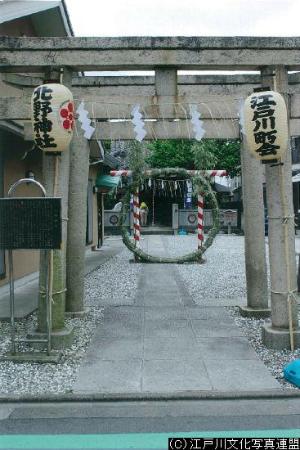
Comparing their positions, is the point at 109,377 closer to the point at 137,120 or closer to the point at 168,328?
the point at 168,328

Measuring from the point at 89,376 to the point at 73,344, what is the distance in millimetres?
1366

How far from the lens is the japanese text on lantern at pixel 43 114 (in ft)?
21.0

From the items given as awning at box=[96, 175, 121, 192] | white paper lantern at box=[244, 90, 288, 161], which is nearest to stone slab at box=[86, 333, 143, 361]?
white paper lantern at box=[244, 90, 288, 161]

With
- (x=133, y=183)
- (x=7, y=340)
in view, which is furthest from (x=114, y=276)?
(x=7, y=340)

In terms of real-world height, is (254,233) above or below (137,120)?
below

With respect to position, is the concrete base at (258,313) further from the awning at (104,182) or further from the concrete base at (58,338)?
the awning at (104,182)

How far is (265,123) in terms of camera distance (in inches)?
249

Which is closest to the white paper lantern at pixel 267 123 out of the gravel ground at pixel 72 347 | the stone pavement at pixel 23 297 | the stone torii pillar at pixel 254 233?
the stone torii pillar at pixel 254 233

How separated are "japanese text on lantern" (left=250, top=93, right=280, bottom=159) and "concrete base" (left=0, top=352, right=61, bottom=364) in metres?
4.00

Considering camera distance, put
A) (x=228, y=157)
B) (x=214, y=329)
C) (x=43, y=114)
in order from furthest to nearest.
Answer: (x=228, y=157) → (x=214, y=329) → (x=43, y=114)

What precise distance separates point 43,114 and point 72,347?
340 centimetres

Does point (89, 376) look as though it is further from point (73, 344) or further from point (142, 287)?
point (142, 287)

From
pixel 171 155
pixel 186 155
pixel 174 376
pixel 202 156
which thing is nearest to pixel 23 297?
pixel 174 376

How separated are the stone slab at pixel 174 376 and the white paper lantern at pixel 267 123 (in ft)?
Result: 9.94
